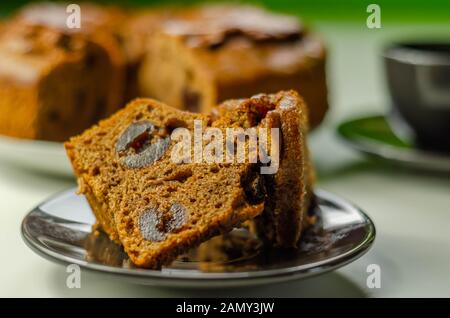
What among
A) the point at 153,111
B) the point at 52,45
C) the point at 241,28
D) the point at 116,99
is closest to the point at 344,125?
the point at 241,28

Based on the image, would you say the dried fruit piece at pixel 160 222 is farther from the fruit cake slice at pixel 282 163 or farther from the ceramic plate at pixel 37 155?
the ceramic plate at pixel 37 155

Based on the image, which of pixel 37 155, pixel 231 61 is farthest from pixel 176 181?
pixel 231 61

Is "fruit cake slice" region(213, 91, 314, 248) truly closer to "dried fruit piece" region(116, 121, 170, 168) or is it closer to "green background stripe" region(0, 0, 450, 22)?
"dried fruit piece" region(116, 121, 170, 168)

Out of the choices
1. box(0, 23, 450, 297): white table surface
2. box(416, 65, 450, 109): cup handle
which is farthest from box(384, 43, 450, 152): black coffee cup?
box(0, 23, 450, 297): white table surface

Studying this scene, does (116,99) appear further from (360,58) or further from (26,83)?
(360,58)

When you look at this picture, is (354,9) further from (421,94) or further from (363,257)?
(363,257)

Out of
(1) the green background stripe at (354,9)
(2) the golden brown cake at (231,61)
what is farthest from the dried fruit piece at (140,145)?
Answer: (1) the green background stripe at (354,9)

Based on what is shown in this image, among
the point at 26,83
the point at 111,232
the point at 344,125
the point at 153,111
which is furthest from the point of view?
the point at 344,125

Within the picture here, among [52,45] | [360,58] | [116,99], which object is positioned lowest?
[360,58]
